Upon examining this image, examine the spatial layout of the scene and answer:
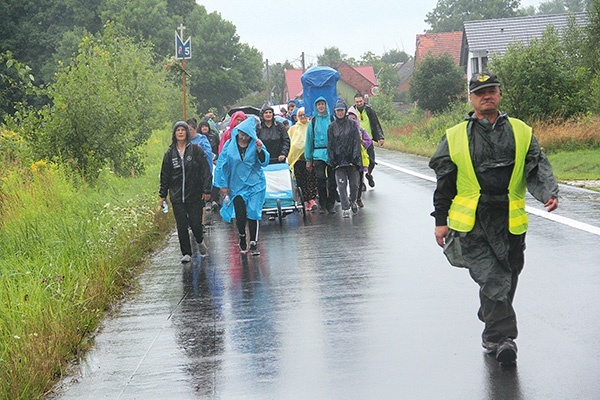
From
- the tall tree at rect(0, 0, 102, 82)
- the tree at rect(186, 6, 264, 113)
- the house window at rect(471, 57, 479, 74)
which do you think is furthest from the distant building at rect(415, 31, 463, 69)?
the tall tree at rect(0, 0, 102, 82)

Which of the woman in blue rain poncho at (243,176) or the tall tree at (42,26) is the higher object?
the tall tree at (42,26)

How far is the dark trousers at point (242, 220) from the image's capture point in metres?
12.8

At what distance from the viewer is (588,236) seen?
40.2 feet

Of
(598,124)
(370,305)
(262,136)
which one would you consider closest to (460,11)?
(598,124)

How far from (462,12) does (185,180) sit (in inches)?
4918

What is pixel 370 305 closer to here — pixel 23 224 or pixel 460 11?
pixel 23 224

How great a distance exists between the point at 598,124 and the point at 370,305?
60.4 feet

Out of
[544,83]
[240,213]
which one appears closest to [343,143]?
[240,213]

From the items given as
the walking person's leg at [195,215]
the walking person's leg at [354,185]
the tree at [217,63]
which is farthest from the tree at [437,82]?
the walking person's leg at [195,215]

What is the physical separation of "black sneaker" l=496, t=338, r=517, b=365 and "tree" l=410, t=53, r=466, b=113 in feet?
151

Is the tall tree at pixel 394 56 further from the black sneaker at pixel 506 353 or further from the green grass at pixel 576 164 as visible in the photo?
the black sneaker at pixel 506 353

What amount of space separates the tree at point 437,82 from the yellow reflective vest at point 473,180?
45869 millimetres

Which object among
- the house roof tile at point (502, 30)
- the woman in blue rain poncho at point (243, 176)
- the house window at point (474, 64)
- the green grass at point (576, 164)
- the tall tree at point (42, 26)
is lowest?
the green grass at point (576, 164)

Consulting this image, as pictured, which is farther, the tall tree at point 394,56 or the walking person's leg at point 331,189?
the tall tree at point 394,56
